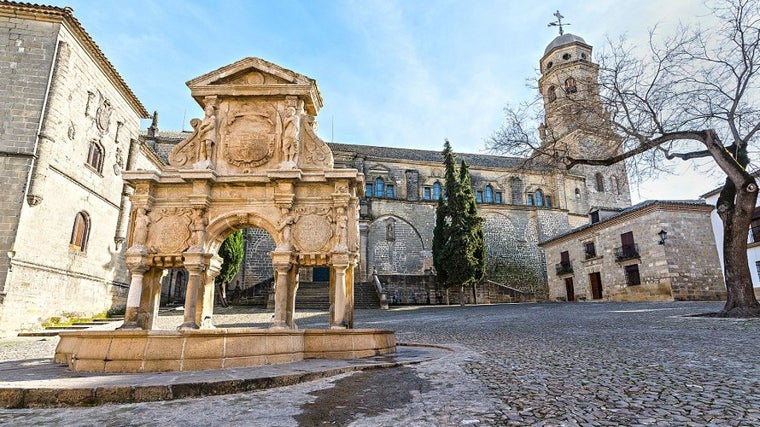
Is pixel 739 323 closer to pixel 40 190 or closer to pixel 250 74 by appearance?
pixel 250 74

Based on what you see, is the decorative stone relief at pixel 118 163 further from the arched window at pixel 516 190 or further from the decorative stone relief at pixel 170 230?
the arched window at pixel 516 190

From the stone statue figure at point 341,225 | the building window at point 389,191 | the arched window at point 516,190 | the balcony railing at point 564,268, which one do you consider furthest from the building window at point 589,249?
the stone statue figure at point 341,225

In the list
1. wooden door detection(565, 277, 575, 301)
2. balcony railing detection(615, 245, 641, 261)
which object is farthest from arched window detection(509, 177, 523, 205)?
balcony railing detection(615, 245, 641, 261)

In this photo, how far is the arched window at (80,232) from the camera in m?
16.0

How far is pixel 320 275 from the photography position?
102 ft

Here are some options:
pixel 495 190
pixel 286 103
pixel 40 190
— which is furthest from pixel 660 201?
pixel 40 190

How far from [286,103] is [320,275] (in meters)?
23.8

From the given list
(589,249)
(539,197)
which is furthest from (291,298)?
(539,197)

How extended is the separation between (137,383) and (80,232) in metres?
15.7

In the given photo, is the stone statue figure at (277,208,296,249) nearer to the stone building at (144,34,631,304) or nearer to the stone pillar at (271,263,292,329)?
the stone pillar at (271,263,292,329)

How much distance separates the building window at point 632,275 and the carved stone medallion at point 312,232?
73.1 ft

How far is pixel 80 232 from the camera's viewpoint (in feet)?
53.9

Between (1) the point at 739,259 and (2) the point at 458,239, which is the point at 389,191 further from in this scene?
(1) the point at 739,259

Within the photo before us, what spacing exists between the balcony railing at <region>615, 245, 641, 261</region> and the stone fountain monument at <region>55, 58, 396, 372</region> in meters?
21.1
